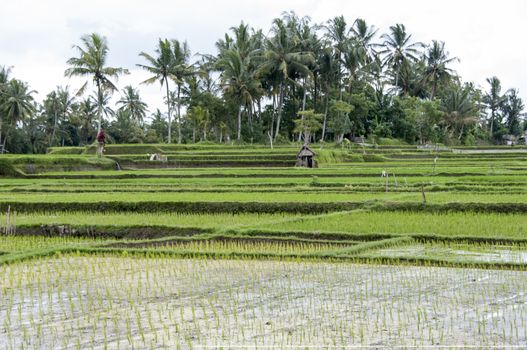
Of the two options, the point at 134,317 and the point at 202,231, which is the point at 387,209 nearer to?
the point at 202,231

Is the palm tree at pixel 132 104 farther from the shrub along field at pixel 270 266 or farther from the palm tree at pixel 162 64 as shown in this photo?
the shrub along field at pixel 270 266

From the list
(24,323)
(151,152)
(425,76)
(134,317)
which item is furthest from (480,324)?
(425,76)

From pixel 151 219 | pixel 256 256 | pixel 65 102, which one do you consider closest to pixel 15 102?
pixel 65 102

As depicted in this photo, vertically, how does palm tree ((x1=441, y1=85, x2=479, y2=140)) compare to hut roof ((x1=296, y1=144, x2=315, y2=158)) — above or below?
above

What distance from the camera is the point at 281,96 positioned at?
36906 mm

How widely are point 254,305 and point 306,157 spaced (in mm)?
20937

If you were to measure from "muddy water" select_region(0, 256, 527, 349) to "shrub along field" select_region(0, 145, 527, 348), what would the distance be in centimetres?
2

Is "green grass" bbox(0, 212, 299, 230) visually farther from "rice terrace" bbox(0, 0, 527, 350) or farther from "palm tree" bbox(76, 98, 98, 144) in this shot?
"palm tree" bbox(76, 98, 98, 144)

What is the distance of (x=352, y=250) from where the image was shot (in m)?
7.86

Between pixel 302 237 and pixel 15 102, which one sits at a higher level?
pixel 15 102

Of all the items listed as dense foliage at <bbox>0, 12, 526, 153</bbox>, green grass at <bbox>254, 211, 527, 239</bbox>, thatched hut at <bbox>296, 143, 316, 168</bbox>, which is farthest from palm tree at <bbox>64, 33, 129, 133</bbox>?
green grass at <bbox>254, 211, 527, 239</bbox>

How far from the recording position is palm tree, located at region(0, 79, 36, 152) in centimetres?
4003

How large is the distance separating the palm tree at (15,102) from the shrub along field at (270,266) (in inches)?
1053

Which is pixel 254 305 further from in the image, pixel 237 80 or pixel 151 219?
pixel 237 80
